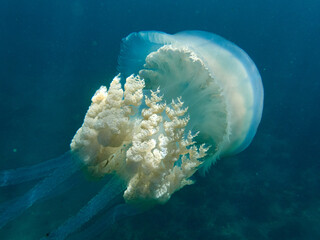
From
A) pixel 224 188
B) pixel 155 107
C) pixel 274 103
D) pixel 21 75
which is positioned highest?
pixel 21 75

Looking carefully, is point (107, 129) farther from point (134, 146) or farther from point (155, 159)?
point (155, 159)

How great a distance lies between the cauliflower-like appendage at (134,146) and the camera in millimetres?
2994

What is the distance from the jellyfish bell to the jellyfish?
14mm

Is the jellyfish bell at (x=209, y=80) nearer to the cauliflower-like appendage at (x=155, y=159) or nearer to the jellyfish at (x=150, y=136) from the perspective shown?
the jellyfish at (x=150, y=136)

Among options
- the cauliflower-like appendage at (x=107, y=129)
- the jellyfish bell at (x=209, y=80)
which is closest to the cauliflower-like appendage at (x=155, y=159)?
the cauliflower-like appendage at (x=107, y=129)

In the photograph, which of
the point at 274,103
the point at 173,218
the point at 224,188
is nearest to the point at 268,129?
the point at 274,103

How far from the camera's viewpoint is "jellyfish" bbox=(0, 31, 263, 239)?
9.86 feet

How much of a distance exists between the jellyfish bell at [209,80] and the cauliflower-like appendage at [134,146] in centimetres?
64

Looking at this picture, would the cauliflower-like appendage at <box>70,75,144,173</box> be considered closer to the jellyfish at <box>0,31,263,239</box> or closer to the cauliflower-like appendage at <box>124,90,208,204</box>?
the jellyfish at <box>0,31,263,239</box>

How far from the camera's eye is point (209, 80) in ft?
11.8

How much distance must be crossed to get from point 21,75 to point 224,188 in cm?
828

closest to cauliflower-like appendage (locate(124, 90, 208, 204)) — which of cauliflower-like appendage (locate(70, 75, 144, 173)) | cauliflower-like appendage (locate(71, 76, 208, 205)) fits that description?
cauliflower-like appendage (locate(71, 76, 208, 205))

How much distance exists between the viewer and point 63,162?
318 cm

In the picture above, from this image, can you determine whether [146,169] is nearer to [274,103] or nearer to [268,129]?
[268,129]
